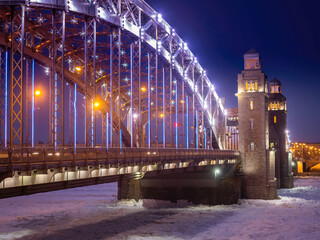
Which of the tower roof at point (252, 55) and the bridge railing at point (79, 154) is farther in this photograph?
the tower roof at point (252, 55)

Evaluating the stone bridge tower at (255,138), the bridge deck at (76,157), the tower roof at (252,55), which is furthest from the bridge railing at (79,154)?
the tower roof at (252,55)

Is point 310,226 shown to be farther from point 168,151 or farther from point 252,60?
point 252,60

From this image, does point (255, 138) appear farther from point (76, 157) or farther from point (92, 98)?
point (76, 157)

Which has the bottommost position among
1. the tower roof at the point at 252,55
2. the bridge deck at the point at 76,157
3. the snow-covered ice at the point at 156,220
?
the snow-covered ice at the point at 156,220

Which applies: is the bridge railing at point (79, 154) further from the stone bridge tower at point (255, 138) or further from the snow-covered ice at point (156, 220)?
the stone bridge tower at point (255, 138)

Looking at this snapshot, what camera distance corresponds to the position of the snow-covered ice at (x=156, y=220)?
41438 millimetres

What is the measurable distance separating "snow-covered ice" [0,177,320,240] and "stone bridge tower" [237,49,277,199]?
138 inches

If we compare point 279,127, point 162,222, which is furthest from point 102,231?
point 279,127

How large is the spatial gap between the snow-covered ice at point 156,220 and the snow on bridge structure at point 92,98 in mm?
4130

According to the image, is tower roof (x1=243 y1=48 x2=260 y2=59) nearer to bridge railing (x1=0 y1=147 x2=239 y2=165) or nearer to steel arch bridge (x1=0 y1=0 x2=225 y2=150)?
steel arch bridge (x1=0 y1=0 x2=225 y2=150)

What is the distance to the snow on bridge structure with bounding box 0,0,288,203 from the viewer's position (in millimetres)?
26953

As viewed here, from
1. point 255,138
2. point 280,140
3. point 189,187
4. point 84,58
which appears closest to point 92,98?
point 84,58

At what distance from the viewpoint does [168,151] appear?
43.8 meters

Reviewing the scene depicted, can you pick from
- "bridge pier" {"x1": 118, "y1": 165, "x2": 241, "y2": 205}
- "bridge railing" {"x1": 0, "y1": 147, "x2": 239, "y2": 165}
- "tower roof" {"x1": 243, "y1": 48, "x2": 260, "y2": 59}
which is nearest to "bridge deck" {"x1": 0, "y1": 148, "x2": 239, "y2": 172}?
"bridge railing" {"x1": 0, "y1": 147, "x2": 239, "y2": 165}
